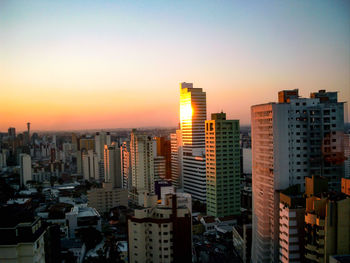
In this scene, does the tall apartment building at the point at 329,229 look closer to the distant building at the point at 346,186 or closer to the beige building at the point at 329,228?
the beige building at the point at 329,228

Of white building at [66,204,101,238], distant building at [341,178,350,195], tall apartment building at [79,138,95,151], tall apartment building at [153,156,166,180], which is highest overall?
distant building at [341,178,350,195]

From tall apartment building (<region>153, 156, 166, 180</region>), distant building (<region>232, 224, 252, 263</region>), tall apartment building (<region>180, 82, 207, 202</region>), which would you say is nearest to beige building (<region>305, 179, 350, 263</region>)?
distant building (<region>232, 224, 252, 263</region>)

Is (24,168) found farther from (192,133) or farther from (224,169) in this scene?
(224,169)

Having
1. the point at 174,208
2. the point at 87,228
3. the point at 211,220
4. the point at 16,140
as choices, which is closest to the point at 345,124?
the point at 174,208

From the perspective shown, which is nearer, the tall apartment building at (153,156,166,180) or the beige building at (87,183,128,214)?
the beige building at (87,183,128,214)

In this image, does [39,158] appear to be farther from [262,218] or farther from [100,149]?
[262,218]

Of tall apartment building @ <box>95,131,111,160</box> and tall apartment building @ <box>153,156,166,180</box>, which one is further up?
tall apartment building @ <box>95,131,111,160</box>

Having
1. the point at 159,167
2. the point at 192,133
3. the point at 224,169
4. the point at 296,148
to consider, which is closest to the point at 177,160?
the point at 159,167

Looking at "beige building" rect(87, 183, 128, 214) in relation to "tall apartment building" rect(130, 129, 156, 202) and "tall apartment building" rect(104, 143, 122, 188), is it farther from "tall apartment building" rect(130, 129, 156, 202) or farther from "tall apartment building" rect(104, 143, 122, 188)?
"tall apartment building" rect(104, 143, 122, 188)
